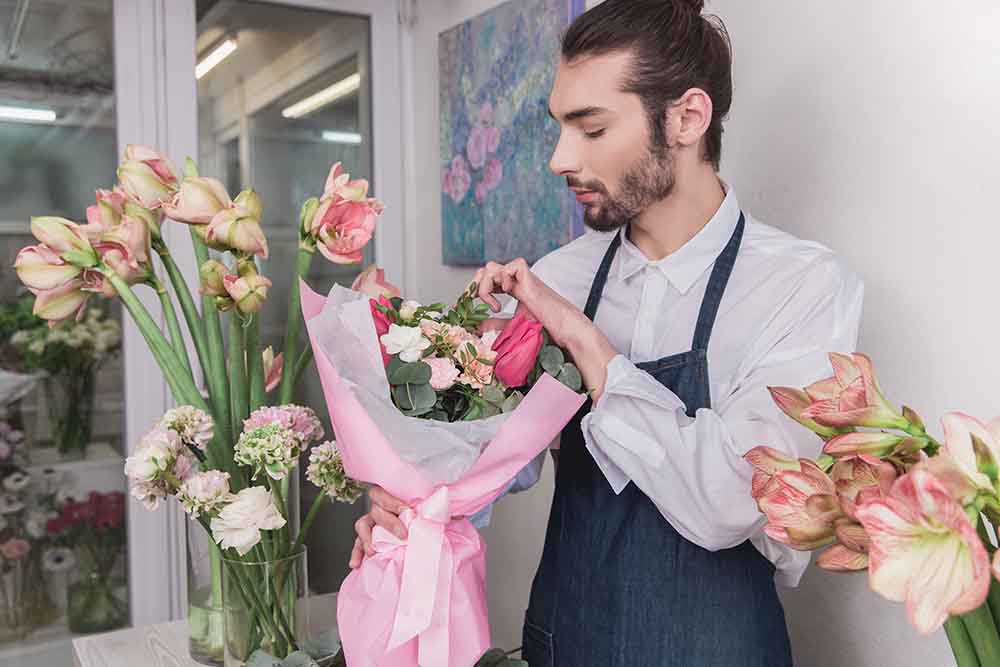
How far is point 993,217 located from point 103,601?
204 cm

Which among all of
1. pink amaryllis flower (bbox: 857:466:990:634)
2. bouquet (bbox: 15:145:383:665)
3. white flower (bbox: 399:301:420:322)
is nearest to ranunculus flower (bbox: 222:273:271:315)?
bouquet (bbox: 15:145:383:665)

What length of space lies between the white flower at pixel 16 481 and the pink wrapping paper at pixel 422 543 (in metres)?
1.38

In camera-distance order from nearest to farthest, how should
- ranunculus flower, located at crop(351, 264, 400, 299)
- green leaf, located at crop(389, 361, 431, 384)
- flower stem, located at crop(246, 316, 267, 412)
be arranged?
1. green leaf, located at crop(389, 361, 431, 384)
2. ranunculus flower, located at crop(351, 264, 400, 299)
3. flower stem, located at crop(246, 316, 267, 412)

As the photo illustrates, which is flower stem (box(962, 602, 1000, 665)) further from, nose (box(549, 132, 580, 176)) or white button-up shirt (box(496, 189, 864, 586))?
nose (box(549, 132, 580, 176))

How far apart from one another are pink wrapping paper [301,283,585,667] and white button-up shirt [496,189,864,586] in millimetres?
92

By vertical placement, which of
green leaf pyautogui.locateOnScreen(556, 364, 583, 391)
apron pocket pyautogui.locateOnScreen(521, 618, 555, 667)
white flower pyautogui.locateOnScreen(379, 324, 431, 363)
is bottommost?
apron pocket pyautogui.locateOnScreen(521, 618, 555, 667)

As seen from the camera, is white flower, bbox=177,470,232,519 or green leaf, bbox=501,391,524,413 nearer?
green leaf, bbox=501,391,524,413

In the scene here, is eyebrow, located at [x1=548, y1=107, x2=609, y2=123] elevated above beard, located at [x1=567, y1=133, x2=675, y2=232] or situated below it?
above

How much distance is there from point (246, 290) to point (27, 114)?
3.91 feet

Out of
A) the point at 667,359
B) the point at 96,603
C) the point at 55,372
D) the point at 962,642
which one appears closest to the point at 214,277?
the point at 667,359

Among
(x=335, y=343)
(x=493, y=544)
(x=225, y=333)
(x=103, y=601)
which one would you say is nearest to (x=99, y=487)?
(x=103, y=601)

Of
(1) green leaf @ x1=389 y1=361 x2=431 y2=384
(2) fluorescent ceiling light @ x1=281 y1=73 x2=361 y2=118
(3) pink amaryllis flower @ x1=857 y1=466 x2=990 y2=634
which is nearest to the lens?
(3) pink amaryllis flower @ x1=857 y1=466 x2=990 y2=634

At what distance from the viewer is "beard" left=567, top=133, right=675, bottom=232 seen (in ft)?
3.93

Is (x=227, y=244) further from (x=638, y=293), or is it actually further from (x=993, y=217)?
(x=993, y=217)
